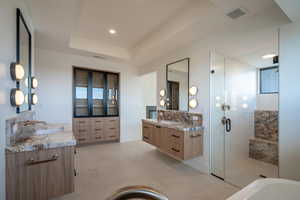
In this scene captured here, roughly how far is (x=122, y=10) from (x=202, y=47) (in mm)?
1764

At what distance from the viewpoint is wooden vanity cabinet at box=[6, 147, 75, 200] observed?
1.37 metres

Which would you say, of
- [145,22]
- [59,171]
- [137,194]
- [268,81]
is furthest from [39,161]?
[268,81]

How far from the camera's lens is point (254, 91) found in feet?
10.5

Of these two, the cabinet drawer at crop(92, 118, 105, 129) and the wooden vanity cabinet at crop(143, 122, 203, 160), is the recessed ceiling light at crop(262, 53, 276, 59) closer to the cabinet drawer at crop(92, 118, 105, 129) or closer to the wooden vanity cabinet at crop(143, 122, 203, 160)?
the wooden vanity cabinet at crop(143, 122, 203, 160)

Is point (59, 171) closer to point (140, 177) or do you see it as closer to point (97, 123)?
point (140, 177)

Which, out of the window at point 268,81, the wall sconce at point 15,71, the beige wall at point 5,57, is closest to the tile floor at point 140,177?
the beige wall at point 5,57

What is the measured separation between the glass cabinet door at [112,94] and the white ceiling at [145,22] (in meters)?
1.19

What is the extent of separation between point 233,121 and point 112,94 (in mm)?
3874

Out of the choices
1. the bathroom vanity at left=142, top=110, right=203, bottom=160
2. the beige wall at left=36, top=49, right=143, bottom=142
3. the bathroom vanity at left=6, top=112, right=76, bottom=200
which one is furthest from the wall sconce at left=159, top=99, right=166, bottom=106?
the bathroom vanity at left=6, top=112, right=76, bottom=200

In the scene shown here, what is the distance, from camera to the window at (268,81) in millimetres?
2809

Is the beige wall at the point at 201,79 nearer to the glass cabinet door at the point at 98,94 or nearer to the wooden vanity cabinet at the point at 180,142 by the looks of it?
the wooden vanity cabinet at the point at 180,142

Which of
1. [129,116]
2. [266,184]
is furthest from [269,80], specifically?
[129,116]

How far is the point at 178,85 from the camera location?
346cm

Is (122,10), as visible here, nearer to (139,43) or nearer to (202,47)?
(139,43)
